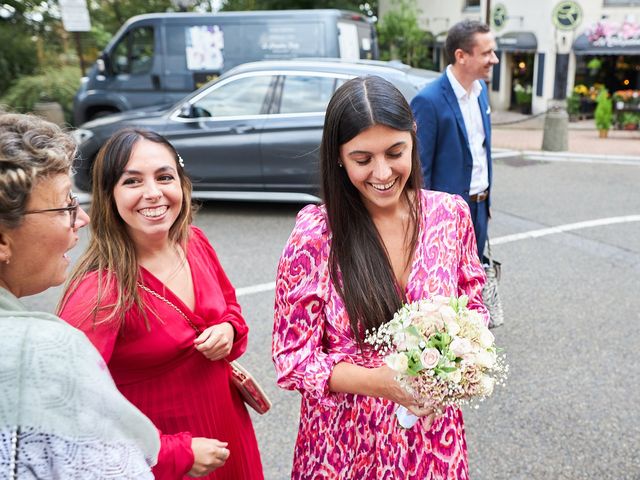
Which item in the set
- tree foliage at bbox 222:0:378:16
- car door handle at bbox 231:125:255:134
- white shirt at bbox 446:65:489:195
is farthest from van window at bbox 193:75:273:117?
tree foliage at bbox 222:0:378:16

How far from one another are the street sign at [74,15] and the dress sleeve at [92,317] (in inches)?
437

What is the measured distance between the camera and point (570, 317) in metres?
4.75

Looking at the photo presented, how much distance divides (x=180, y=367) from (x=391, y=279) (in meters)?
0.76

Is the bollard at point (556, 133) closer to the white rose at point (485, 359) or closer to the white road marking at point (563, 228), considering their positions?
the white road marking at point (563, 228)

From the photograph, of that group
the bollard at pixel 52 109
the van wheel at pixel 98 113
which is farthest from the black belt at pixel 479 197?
the bollard at pixel 52 109

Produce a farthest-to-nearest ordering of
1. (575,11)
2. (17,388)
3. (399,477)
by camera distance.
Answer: (575,11) < (399,477) < (17,388)

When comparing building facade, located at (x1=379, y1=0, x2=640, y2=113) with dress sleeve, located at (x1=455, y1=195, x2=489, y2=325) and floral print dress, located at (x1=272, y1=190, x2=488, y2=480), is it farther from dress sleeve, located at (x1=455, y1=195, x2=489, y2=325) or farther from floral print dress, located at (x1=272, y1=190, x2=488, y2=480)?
floral print dress, located at (x1=272, y1=190, x2=488, y2=480)

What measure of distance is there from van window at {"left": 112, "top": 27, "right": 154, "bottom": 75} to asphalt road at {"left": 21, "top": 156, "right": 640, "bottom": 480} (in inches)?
188

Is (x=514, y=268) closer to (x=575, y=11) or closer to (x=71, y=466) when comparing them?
(x=71, y=466)

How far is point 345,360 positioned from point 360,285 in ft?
0.77

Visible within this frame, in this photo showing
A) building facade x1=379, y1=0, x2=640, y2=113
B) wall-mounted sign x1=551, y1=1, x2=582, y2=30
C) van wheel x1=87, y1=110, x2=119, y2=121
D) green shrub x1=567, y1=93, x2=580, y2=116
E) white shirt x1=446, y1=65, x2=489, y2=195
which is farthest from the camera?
wall-mounted sign x1=551, y1=1, x2=582, y2=30

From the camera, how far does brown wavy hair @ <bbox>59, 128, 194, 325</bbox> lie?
184 centimetres

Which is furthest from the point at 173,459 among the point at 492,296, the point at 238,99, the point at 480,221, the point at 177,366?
the point at 238,99

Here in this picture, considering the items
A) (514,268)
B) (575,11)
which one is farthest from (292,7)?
(514,268)
